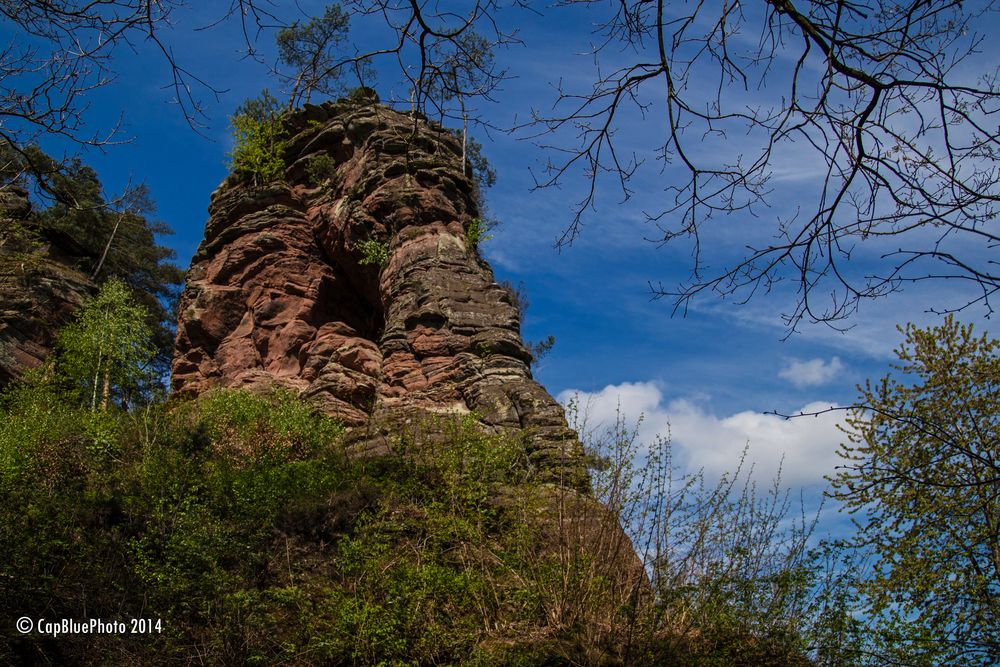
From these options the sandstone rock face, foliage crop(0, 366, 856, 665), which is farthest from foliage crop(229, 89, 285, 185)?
foliage crop(0, 366, 856, 665)

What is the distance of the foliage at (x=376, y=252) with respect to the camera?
1644 centimetres

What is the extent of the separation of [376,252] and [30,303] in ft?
45.5

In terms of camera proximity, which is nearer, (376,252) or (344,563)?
(344,563)

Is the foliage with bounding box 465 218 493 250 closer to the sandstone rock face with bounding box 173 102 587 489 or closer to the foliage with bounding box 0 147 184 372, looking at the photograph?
the sandstone rock face with bounding box 173 102 587 489

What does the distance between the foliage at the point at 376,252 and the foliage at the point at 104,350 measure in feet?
32.0

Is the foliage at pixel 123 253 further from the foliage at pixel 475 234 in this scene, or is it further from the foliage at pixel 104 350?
the foliage at pixel 475 234

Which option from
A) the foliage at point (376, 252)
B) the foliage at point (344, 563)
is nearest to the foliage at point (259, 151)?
→ the foliage at point (376, 252)

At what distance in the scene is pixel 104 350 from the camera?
70.8 ft

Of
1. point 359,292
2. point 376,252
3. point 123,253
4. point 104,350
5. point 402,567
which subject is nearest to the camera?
point 402,567

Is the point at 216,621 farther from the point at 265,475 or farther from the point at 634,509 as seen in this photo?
the point at 634,509

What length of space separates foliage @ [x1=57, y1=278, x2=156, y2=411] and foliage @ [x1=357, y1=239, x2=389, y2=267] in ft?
32.0

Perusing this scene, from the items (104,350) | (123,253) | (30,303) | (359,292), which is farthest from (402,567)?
(123,253)

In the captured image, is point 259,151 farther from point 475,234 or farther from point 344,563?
point 344,563

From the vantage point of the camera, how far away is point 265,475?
920 centimetres
